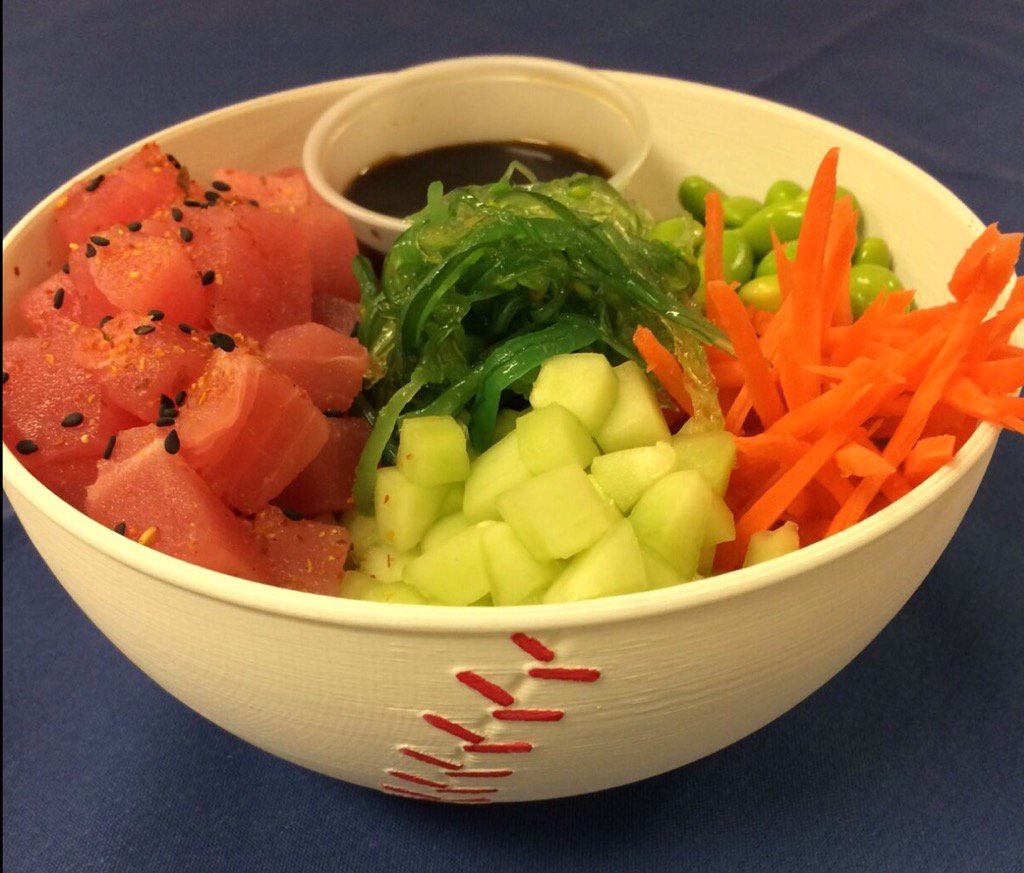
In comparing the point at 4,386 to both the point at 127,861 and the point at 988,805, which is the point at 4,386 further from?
the point at 988,805

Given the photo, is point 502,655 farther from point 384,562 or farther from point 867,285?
point 867,285

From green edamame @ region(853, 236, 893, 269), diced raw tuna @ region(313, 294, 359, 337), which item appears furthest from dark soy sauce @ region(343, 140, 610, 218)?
green edamame @ region(853, 236, 893, 269)

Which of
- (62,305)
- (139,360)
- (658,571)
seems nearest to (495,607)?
(658,571)

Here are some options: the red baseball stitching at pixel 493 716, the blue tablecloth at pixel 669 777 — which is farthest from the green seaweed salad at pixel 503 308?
the blue tablecloth at pixel 669 777

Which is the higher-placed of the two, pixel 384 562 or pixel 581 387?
pixel 581 387

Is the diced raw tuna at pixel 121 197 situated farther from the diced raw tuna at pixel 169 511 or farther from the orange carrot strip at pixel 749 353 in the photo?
the orange carrot strip at pixel 749 353
